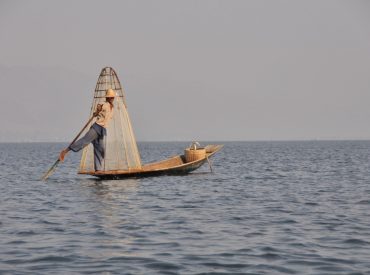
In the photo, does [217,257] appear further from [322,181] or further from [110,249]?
[322,181]

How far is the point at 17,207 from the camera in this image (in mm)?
21984

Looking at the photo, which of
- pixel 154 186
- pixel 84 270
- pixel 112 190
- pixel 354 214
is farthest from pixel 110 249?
pixel 154 186

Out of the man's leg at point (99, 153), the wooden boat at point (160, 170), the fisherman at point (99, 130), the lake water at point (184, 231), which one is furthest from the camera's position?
the wooden boat at point (160, 170)

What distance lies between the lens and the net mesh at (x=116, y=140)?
33625mm

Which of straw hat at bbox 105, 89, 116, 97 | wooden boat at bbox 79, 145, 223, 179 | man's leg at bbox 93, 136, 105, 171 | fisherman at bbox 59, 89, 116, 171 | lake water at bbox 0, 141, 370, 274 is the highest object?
straw hat at bbox 105, 89, 116, 97

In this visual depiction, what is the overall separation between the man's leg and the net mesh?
133 centimetres

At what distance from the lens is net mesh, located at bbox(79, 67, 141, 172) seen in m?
33.6

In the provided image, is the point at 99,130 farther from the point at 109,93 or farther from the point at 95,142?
the point at 109,93

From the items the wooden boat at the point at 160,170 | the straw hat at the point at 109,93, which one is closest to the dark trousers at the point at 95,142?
the wooden boat at the point at 160,170

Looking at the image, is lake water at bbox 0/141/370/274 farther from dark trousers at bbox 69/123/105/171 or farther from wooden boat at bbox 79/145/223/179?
wooden boat at bbox 79/145/223/179

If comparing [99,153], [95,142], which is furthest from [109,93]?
[99,153]

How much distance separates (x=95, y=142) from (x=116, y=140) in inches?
126

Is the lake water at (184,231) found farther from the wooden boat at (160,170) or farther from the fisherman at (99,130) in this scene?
the wooden boat at (160,170)

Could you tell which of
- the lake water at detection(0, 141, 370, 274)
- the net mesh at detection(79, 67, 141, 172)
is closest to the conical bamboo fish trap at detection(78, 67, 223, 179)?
the net mesh at detection(79, 67, 141, 172)
